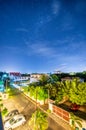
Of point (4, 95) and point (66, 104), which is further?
point (4, 95)

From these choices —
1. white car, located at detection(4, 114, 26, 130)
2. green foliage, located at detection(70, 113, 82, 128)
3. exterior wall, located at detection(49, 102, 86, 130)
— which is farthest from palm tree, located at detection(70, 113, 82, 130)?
white car, located at detection(4, 114, 26, 130)

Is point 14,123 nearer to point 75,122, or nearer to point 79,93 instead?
point 75,122

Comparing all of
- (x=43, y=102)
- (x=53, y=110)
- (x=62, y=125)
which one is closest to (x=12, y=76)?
(x=43, y=102)

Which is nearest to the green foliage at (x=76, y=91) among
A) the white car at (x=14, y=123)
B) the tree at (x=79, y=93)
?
the tree at (x=79, y=93)

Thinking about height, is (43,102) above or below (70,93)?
below

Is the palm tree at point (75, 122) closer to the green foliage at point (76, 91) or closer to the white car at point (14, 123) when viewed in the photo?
the green foliage at point (76, 91)

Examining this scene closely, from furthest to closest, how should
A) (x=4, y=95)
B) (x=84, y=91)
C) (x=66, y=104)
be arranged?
(x=4, y=95) → (x=66, y=104) → (x=84, y=91)

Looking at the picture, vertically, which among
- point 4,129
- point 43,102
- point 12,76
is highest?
point 12,76

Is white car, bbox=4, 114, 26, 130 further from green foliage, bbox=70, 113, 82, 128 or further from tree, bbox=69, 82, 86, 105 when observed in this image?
tree, bbox=69, 82, 86, 105

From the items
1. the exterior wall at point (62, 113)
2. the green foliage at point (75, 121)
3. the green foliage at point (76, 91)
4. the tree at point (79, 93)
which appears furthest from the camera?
the green foliage at point (76, 91)

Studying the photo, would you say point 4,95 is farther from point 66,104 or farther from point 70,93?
point 70,93

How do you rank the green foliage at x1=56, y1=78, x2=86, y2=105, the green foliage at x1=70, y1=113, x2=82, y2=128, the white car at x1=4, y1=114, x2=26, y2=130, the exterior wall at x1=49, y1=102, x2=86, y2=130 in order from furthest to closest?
the green foliage at x1=56, y1=78, x2=86, y2=105
the white car at x1=4, y1=114, x2=26, y2=130
the exterior wall at x1=49, y1=102, x2=86, y2=130
the green foliage at x1=70, y1=113, x2=82, y2=128

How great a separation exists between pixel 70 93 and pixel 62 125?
20.9 ft

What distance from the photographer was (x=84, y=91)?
2252 cm
